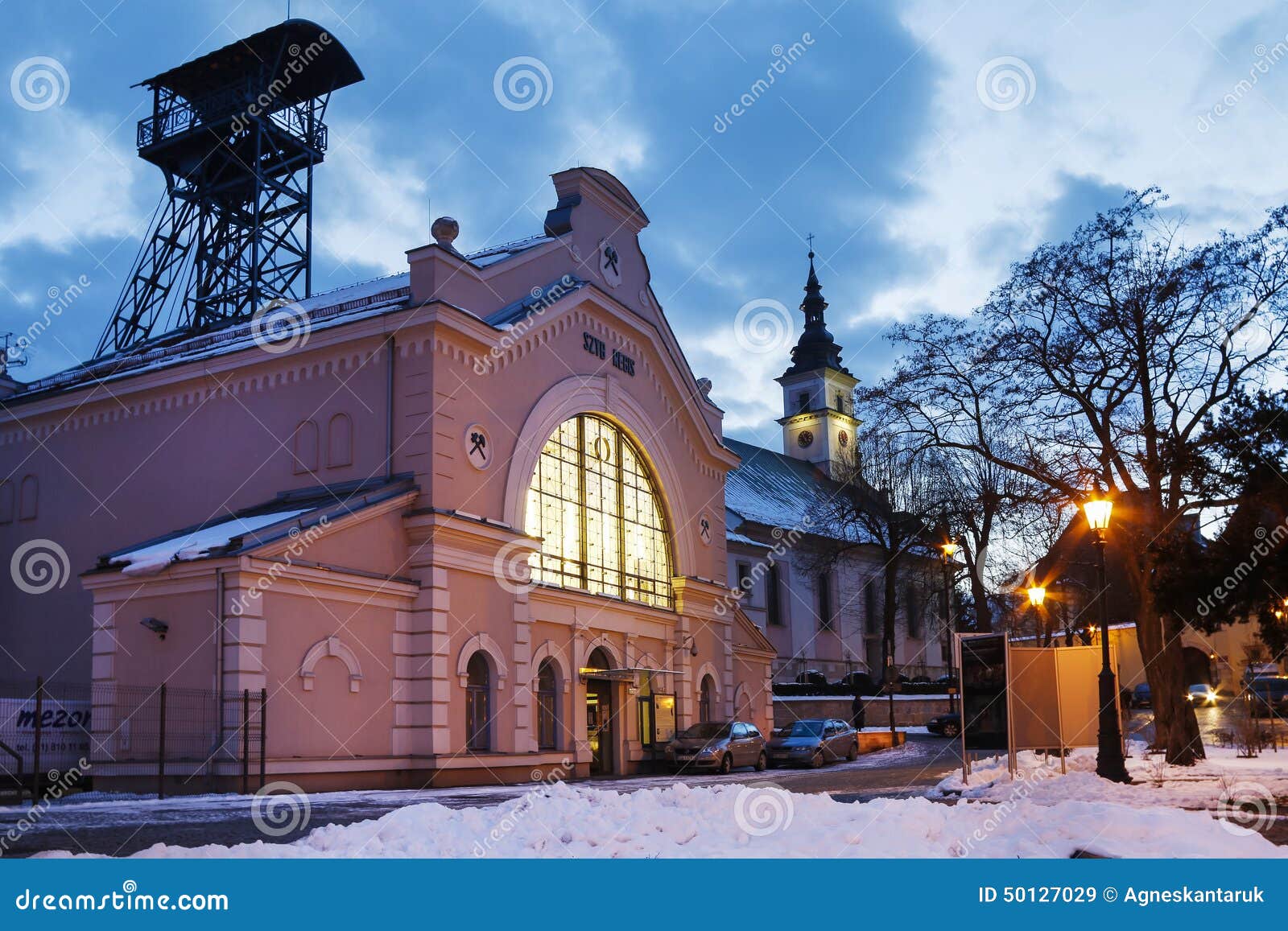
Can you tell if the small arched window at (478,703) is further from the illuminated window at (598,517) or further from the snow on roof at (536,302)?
the snow on roof at (536,302)

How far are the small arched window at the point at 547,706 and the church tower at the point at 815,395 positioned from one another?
62.6m

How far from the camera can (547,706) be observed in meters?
32.9

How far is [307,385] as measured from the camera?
30.5 m

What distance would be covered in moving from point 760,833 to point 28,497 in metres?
30.2

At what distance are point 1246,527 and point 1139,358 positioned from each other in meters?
8.71

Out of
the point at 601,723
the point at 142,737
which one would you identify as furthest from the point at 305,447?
the point at 601,723

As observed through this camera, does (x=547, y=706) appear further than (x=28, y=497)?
No

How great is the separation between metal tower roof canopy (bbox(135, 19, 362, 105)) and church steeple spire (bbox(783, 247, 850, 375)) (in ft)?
184

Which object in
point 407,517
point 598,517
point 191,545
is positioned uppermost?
point 598,517

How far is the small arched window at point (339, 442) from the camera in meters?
29.8

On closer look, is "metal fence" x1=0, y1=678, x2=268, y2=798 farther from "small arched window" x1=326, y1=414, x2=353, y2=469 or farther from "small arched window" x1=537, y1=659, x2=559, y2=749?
"small arched window" x1=537, y1=659, x2=559, y2=749

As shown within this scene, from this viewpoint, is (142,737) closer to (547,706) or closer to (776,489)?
(547,706)

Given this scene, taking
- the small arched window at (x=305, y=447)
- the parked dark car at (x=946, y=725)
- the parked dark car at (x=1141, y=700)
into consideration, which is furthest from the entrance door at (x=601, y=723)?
the parked dark car at (x=1141, y=700)

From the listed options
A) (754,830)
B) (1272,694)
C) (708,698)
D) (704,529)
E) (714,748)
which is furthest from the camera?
(1272,694)
